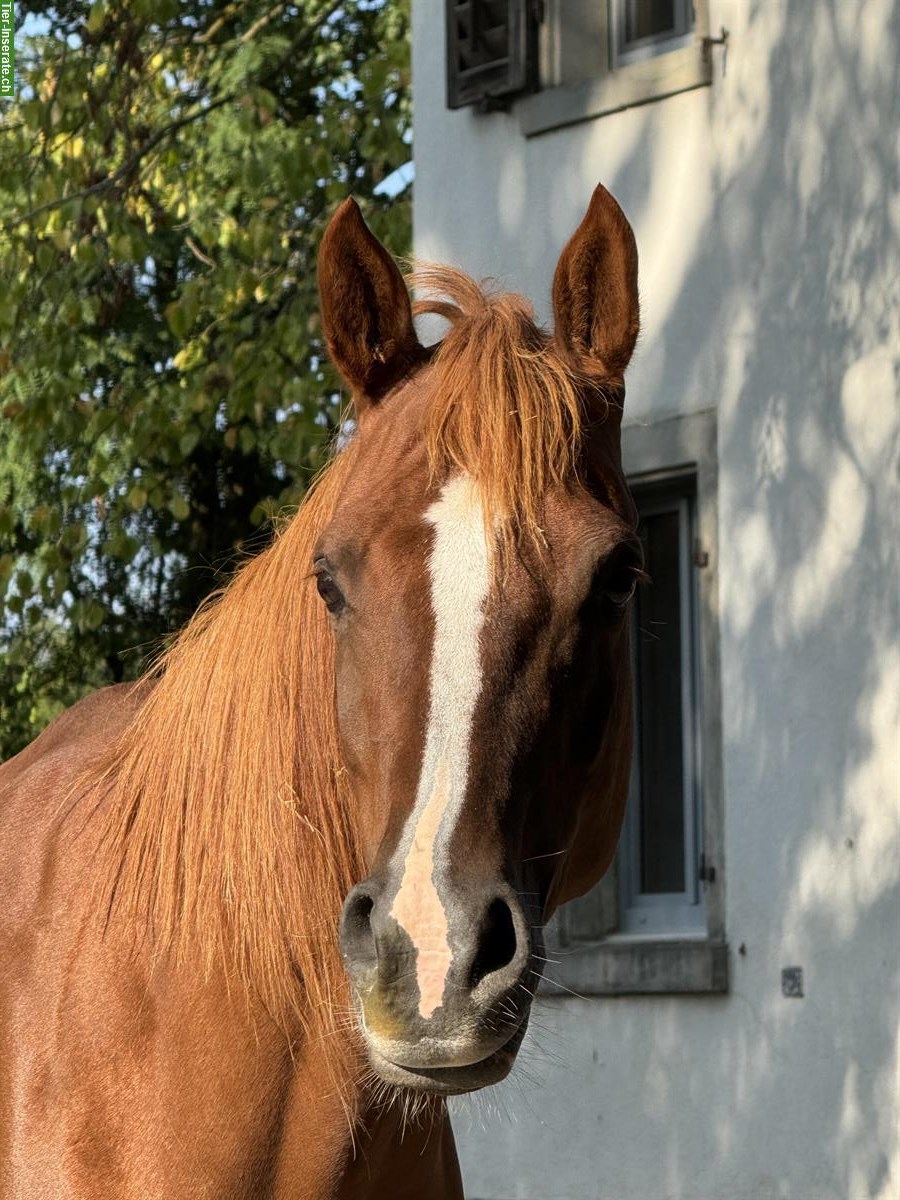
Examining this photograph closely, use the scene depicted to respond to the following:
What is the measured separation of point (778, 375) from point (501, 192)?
1.97 meters

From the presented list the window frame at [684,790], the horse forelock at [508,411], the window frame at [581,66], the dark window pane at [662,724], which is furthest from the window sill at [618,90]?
the horse forelock at [508,411]

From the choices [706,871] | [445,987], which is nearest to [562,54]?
[706,871]

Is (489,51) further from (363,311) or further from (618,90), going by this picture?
(363,311)

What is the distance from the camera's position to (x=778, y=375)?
24.4 feet

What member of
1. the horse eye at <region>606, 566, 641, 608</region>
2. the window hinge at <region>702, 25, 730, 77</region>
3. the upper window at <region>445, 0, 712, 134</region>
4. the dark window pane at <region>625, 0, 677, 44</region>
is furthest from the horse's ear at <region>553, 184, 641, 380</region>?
the dark window pane at <region>625, 0, 677, 44</region>

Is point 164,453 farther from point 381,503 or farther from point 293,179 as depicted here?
point 381,503

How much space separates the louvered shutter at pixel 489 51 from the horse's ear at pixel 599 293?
5.78 meters

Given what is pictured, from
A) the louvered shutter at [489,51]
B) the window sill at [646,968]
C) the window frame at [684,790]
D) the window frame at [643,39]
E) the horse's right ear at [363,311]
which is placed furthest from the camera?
the louvered shutter at [489,51]

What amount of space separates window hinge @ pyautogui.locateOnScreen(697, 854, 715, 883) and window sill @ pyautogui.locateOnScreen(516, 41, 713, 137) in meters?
3.25

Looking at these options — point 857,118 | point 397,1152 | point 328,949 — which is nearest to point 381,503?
point 328,949

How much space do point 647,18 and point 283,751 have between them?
252 inches

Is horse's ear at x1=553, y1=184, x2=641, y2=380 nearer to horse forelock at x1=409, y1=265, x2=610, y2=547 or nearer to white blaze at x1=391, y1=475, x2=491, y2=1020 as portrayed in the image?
horse forelock at x1=409, y1=265, x2=610, y2=547

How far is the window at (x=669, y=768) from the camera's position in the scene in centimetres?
753

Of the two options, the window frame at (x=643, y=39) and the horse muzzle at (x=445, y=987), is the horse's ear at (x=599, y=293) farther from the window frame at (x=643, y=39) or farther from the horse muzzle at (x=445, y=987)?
the window frame at (x=643, y=39)
